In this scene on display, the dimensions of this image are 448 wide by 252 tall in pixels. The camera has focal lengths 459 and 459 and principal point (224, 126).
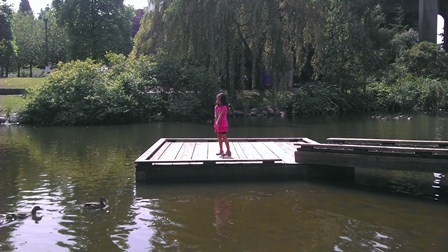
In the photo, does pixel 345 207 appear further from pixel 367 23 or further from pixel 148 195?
pixel 367 23

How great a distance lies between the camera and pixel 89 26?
4862 cm

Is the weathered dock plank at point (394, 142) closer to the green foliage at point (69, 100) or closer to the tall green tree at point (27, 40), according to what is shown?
the green foliage at point (69, 100)

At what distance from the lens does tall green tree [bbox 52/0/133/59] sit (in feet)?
157

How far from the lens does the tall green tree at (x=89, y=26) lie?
4794 cm

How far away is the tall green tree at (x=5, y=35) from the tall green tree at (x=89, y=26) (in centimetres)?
531

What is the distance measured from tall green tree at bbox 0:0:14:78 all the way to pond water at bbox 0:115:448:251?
110ft

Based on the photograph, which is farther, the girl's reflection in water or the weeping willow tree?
the weeping willow tree

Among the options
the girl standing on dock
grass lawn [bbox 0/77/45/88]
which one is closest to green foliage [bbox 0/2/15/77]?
grass lawn [bbox 0/77/45/88]

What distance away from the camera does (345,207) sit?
845 cm

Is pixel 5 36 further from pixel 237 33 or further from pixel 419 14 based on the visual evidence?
pixel 419 14

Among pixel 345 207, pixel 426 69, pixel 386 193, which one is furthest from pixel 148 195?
pixel 426 69

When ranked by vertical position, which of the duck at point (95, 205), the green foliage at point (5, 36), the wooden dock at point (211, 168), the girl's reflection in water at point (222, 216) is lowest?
the girl's reflection in water at point (222, 216)

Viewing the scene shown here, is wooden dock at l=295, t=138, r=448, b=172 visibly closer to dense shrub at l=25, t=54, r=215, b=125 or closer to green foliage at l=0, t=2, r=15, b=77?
dense shrub at l=25, t=54, r=215, b=125

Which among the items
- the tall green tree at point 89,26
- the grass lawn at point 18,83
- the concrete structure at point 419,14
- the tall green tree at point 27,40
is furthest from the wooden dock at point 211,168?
Answer: the tall green tree at point 27,40
